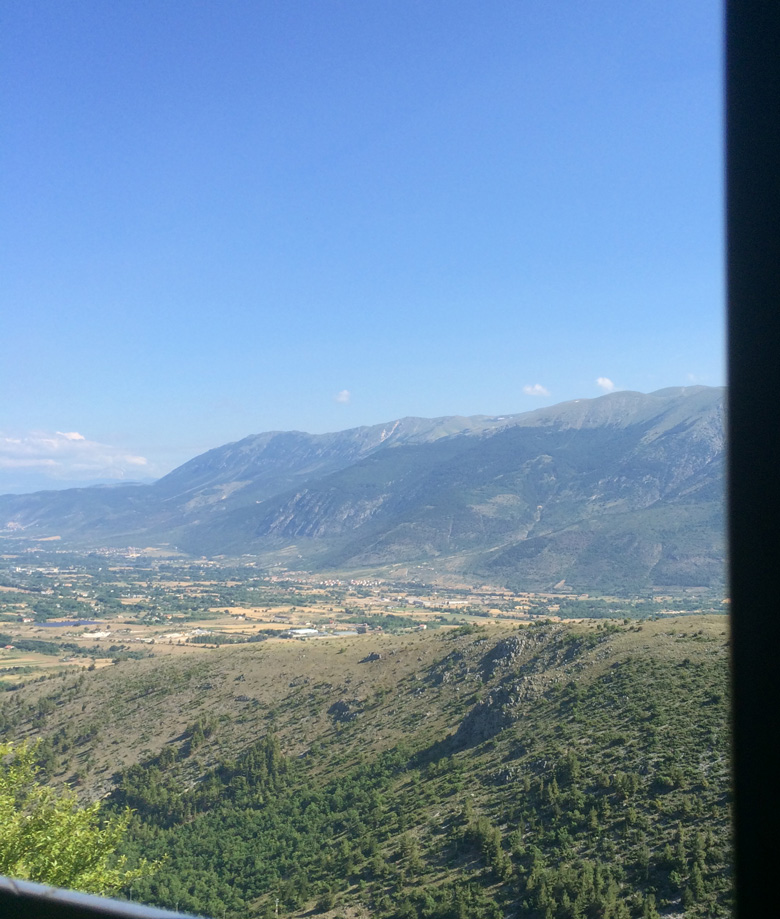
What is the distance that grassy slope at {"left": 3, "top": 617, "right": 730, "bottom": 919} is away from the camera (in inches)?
564

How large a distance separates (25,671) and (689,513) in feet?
426

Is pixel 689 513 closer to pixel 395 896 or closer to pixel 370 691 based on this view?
pixel 370 691

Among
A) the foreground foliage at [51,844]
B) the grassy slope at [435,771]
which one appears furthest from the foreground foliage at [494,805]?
the foreground foliage at [51,844]

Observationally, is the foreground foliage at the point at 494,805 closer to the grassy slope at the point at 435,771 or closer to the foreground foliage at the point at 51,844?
the grassy slope at the point at 435,771

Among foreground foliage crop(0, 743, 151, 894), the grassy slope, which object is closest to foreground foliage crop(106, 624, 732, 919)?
the grassy slope

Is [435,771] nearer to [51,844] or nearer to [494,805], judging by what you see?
[494,805]

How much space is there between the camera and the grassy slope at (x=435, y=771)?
47.0ft

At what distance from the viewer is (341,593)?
13738cm

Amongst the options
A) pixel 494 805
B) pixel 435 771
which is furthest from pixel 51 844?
pixel 435 771

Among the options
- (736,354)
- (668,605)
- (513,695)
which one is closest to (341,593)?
(668,605)

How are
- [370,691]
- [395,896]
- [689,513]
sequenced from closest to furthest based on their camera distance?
[395,896] → [370,691] → [689,513]

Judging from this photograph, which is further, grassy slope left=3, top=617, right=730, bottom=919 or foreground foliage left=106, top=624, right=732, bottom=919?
grassy slope left=3, top=617, right=730, bottom=919

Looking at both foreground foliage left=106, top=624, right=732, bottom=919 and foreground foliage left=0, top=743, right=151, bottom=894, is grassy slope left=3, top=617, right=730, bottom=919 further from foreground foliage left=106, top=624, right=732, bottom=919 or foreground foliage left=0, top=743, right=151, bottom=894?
foreground foliage left=0, top=743, right=151, bottom=894

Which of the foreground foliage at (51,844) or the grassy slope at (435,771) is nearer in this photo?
the foreground foliage at (51,844)
